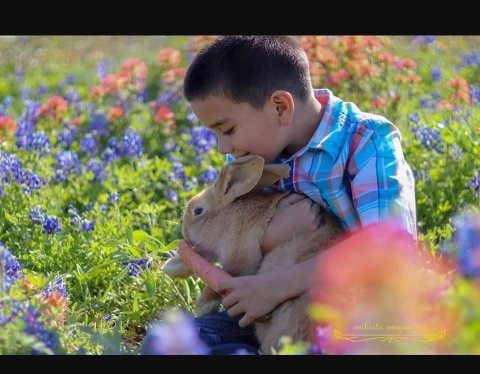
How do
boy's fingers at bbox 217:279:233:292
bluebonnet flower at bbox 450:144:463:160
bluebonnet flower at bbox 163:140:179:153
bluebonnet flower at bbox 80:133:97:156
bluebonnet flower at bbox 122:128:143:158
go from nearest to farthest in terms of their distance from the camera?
boy's fingers at bbox 217:279:233:292, bluebonnet flower at bbox 450:144:463:160, bluebonnet flower at bbox 122:128:143:158, bluebonnet flower at bbox 80:133:97:156, bluebonnet flower at bbox 163:140:179:153

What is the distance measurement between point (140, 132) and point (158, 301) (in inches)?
98.6

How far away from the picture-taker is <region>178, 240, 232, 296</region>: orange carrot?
3.66m

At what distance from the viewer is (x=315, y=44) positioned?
6715 mm

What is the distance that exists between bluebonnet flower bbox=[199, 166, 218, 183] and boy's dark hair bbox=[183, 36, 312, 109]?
1547 millimetres

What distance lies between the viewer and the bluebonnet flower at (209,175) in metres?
5.48

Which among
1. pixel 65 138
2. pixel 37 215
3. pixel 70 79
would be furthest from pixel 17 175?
pixel 70 79

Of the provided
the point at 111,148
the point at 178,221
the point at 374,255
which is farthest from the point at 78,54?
the point at 374,255

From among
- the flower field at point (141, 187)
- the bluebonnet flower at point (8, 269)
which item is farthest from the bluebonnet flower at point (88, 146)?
the bluebonnet flower at point (8, 269)

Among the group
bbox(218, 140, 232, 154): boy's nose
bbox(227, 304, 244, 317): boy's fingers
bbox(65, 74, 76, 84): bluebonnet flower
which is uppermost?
bbox(218, 140, 232, 154): boy's nose

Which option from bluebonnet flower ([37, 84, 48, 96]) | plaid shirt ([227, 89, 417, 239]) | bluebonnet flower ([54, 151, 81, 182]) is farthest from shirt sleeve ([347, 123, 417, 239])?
bluebonnet flower ([37, 84, 48, 96])

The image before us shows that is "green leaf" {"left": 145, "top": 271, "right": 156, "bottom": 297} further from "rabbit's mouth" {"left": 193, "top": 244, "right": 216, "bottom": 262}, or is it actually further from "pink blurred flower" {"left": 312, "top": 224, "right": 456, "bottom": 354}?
"pink blurred flower" {"left": 312, "top": 224, "right": 456, "bottom": 354}

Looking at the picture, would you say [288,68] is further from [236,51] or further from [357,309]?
[357,309]

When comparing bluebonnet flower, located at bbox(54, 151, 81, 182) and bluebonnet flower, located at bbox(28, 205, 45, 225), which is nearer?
bluebonnet flower, located at bbox(28, 205, 45, 225)

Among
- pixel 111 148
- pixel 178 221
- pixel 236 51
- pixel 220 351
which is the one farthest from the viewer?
pixel 111 148
